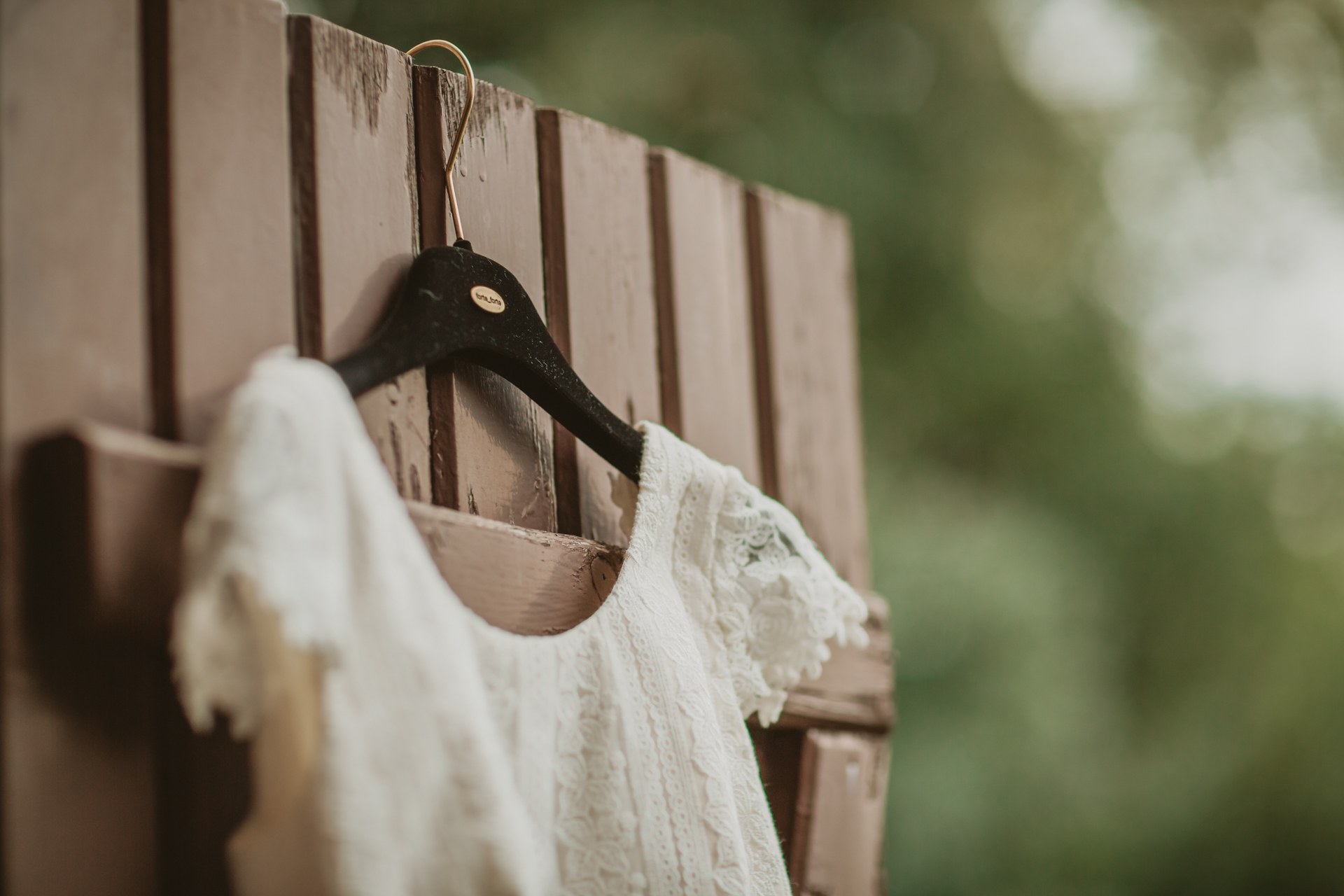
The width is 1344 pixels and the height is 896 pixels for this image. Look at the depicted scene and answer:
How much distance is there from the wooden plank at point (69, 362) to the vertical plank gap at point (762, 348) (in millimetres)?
614

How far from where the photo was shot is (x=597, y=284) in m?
0.85

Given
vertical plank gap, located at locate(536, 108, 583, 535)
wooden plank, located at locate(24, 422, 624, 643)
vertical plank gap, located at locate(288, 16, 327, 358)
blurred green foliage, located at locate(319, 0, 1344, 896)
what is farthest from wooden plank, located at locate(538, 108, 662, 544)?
blurred green foliage, located at locate(319, 0, 1344, 896)

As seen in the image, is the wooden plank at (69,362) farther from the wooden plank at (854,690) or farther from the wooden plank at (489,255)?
the wooden plank at (854,690)

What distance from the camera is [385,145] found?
0.70 metres

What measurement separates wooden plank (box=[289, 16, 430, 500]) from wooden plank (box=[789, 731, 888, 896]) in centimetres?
49

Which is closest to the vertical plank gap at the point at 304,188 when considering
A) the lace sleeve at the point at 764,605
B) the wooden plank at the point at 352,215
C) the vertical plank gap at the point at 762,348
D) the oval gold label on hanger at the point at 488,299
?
the wooden plank at the point at 352,215

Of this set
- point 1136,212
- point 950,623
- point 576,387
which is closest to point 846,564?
point 576,387

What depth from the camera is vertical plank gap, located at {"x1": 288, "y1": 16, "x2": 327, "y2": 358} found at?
0.64 m

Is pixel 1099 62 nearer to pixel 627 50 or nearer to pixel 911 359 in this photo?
pixel 911 359

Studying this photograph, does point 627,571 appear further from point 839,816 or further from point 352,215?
point 839,816

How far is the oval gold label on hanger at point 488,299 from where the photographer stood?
0.65 m

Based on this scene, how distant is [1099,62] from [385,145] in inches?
107

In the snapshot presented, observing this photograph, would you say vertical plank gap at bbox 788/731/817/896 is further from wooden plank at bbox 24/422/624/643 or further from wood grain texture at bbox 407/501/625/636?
wooden plank at bbox 24/422/624/643

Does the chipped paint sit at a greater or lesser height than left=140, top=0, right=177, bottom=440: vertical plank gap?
greater
